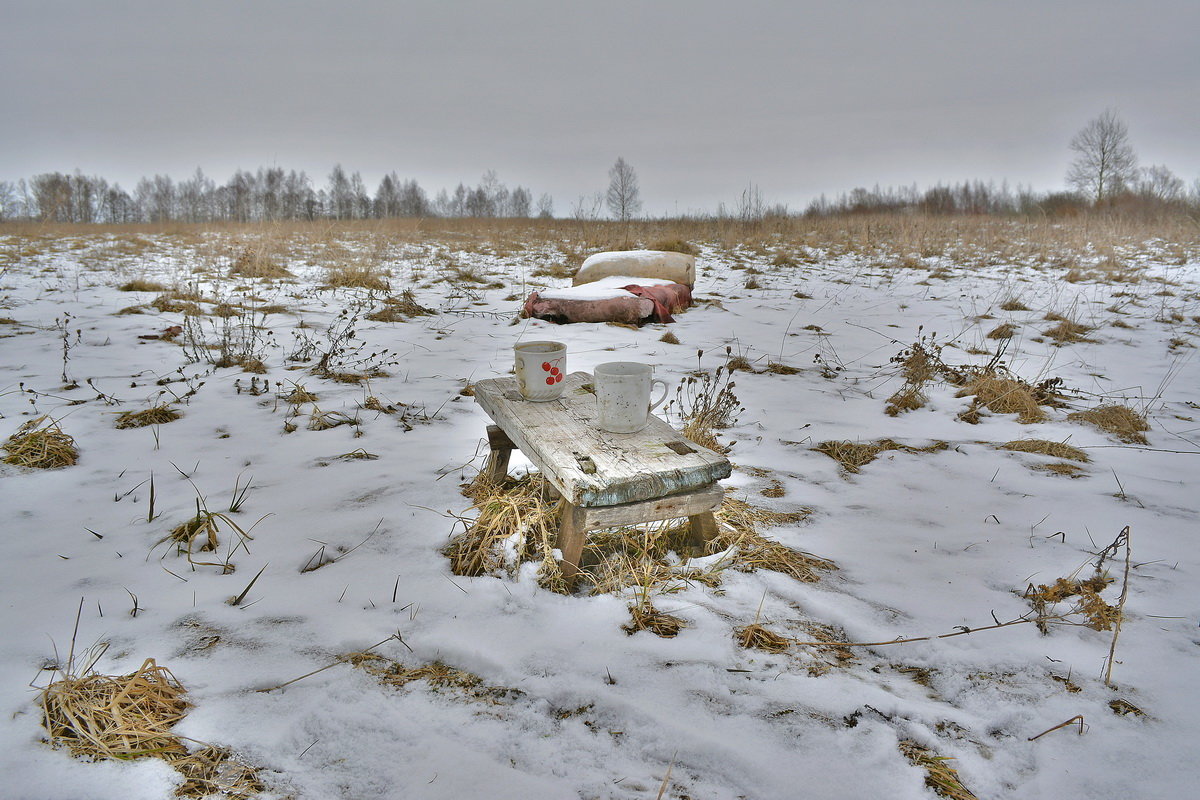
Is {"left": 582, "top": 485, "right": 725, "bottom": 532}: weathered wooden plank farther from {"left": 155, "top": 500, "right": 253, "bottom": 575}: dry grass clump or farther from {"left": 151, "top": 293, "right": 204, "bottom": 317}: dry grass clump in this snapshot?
{"left": 151, "top": 293, "right": 204, "bottom": 317}: dry grass clump

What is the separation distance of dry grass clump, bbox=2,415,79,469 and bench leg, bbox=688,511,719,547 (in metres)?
2.81

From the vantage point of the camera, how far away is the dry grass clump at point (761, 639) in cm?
175

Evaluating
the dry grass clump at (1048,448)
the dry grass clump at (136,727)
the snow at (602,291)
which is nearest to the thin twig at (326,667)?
the dry grass clump at (136,727)

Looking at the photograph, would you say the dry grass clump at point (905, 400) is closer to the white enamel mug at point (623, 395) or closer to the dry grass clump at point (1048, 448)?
the dry grass clump at point (1048, 448)

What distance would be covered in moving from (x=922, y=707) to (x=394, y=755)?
126 centimetres

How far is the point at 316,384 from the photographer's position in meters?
4.27

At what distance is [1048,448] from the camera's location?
10.6ft

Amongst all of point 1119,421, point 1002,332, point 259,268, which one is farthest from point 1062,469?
point 259,268

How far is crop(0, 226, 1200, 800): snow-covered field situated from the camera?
1362mm

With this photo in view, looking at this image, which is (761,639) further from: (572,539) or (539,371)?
(539,371)

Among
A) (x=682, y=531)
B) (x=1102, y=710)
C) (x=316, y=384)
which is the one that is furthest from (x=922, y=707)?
(x=316, y=384)

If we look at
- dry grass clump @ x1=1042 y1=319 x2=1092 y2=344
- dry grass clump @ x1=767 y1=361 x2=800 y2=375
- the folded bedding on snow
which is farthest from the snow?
dry grass clump @ x1=1042 y1=319 x2=1092 y2=344

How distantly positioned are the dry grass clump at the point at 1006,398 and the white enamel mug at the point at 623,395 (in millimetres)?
2681

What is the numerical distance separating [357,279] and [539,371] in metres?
6.43
